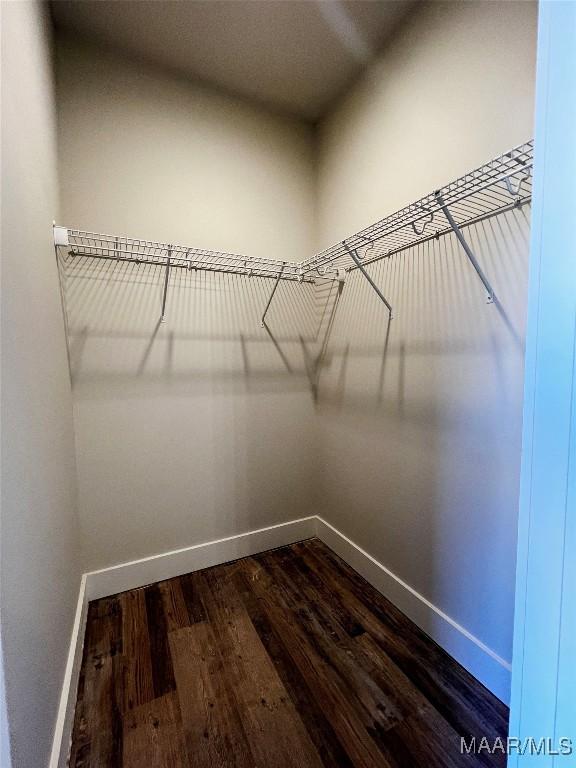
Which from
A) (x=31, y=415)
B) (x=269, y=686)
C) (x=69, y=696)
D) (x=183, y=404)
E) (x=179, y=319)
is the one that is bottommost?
(x=269, y=686)

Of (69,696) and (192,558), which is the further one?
(192,558)

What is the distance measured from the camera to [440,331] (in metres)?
1.24

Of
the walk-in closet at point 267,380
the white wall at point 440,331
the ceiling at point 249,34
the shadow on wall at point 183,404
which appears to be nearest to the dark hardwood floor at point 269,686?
the walk-in closet at point 267,380

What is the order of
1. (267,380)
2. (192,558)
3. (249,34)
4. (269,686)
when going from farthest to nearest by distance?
1. (267,380)
2. (192,558)
3. (249,34)
4. (269,686)

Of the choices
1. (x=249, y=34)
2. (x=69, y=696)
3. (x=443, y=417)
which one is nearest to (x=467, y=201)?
(x=443, y=417)

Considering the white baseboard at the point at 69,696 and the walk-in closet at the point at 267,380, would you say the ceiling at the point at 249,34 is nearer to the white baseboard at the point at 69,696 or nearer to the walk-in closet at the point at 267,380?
the walk-in closet at the point at 267,380

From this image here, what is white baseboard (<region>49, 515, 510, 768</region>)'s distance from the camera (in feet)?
3.43

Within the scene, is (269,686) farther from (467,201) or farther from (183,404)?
(467,201)

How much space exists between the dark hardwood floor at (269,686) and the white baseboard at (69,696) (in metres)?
0.05

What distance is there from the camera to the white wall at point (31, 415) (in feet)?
2.06

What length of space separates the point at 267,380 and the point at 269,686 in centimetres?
137

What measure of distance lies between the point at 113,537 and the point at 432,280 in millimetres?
1912

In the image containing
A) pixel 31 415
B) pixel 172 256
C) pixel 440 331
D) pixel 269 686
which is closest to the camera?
pixel 31 415

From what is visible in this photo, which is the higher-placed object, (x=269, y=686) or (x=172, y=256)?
(x=172, y=256)
